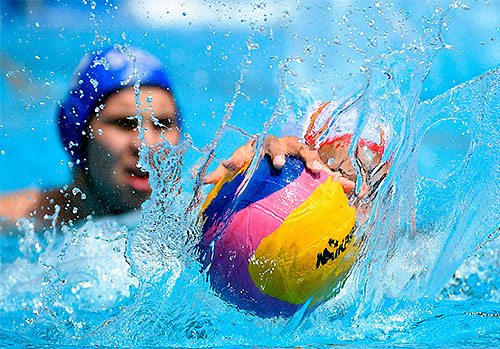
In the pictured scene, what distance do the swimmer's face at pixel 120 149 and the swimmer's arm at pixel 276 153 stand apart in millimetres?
Result: 794

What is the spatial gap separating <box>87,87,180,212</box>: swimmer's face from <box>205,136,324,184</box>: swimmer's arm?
794mm

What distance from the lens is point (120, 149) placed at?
2.80 m

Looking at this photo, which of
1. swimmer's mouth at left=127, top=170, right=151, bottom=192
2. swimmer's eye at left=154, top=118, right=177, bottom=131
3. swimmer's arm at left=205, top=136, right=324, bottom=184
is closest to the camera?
swimmer's arm at left=205, top=136, right=324, bottom=184

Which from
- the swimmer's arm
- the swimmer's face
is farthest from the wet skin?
the swimmer's arm

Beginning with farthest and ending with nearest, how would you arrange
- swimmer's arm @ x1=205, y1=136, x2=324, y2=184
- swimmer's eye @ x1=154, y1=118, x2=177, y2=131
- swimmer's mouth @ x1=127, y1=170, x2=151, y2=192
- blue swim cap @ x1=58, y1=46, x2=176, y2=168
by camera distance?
swimmer's eye @ x1=154, y1=118, x2=177, y2=131 → swimmer's mouth @ x1=127, y1=170, x2=151, y2=192 → blue swim cap @ x1=58, y1=46, x2=176, y2=168 → swimmer's arm @ x1=205, y1=136, x2=324, y2=184

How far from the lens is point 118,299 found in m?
2.43

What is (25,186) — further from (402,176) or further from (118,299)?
(402,176)

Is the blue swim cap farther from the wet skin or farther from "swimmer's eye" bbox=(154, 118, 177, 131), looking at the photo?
"swimmer's eye" bbox=(154, 118, 177, 131)

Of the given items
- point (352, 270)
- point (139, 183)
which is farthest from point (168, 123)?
point (352, 270)

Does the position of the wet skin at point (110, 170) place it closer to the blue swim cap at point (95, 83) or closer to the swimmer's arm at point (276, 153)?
the blue swim cap at point (95, 83)

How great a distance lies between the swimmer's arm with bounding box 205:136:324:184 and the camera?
1.93m

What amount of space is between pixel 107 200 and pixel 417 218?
112 cm

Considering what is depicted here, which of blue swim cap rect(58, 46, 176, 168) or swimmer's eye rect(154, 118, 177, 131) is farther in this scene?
swimmer's eye rect(154, 118, 177, 131)

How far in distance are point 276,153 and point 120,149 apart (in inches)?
40.4
